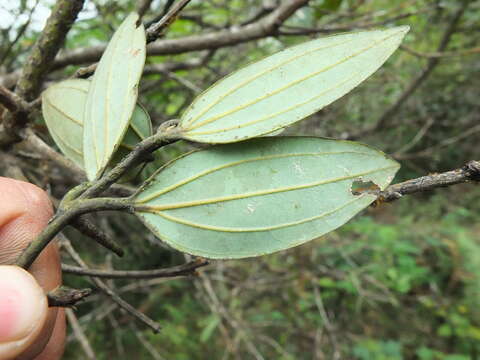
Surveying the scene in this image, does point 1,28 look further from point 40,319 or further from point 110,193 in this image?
point 40,319

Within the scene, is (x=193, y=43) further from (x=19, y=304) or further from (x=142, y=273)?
(x=19, y=304)

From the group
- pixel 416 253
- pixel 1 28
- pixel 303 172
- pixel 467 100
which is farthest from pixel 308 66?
pixel 467 100

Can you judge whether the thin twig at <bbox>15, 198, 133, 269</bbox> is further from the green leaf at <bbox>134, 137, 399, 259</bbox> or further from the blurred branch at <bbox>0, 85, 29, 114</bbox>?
the blurred branch at <bbox>0, 85, 29, 114</bbox>

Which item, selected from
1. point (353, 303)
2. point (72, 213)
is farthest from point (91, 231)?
point (353, 303)

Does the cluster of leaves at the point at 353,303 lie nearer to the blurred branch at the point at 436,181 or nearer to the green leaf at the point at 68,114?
the green leaf at the point at 68,114

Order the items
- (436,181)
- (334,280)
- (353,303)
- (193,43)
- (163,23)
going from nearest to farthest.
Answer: (436,181)
(163,23)
(193,43)
(334,280)
(353,303)

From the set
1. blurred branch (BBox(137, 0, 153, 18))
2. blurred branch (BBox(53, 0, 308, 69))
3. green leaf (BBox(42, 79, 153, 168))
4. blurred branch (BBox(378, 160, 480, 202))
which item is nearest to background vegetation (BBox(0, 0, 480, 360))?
blurred branch (BBox(53, 0, 308, 69))
